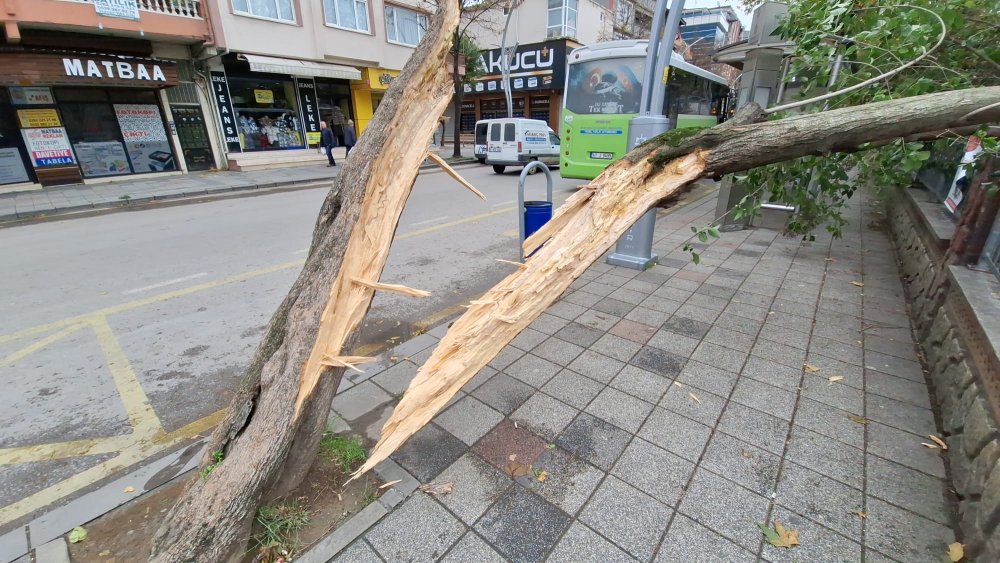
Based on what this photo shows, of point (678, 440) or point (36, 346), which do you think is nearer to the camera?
point (678, 440)

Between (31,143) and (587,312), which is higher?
(31,143)

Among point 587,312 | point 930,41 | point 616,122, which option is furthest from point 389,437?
point 616,122

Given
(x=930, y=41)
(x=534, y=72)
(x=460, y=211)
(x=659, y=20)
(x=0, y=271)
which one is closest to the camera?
(x=930, y=41)

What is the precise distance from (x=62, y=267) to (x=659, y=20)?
806 centimetres

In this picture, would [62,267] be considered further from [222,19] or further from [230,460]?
[222,19]

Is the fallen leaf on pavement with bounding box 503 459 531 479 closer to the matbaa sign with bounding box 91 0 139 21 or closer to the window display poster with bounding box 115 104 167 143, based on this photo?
the matbaa sign with bounding box 91 0 139 21

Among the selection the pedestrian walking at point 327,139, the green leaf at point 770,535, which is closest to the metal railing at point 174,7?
the pedestrian walking at point 327,139

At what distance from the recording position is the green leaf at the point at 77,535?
196 centimetres

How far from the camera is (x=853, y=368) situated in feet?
10.3

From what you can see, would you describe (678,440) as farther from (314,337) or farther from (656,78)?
(656,78)

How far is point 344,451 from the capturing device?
7.93ft

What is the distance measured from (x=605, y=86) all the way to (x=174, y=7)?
1346 centimetres

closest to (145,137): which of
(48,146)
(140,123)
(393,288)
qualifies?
(140,123)

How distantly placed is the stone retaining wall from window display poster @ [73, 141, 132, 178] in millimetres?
18202
